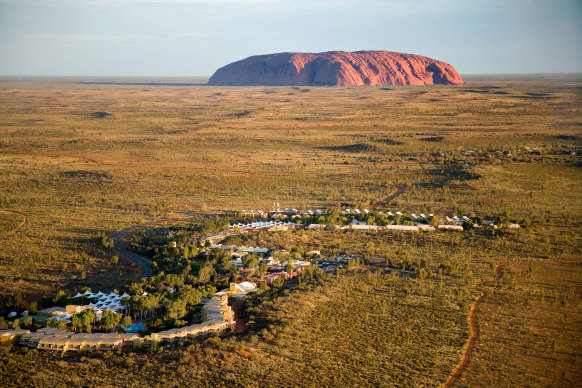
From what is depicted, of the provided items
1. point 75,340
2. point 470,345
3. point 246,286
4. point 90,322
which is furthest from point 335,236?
point 75,340

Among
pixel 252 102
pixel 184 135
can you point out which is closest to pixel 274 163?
pixel 184 135

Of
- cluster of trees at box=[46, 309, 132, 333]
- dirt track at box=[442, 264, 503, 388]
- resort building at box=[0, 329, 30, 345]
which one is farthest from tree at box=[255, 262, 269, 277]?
resort building at box=[0, 329, 30, 345]

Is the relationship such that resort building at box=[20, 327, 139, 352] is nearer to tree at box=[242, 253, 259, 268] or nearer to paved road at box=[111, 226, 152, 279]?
paved road at box=[111, 226, 152, 279]

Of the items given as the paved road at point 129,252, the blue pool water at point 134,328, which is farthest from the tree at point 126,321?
the paved road at point 129,252

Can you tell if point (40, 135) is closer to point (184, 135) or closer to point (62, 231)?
point (184, 135)

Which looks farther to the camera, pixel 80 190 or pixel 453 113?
pixel 453 113

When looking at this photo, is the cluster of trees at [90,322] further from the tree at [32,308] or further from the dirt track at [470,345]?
the dirt track at [470,345]
